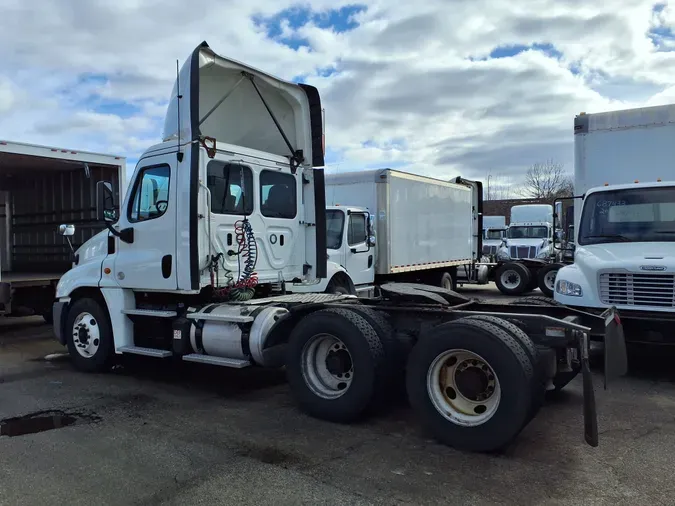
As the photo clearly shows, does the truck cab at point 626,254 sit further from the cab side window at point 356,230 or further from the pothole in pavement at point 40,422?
the pothole in pavement at point 40,422

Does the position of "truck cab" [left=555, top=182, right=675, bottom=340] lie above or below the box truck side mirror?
below

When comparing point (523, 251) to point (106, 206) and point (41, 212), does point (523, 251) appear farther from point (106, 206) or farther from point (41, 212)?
point (106, 206)

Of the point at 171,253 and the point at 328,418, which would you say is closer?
the point at 328,418

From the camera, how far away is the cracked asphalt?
3.86 metres

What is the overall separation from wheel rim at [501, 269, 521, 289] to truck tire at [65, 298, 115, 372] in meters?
12.7

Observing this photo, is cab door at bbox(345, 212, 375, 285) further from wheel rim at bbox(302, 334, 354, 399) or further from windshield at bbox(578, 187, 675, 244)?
wheel rim at bbox(302, 334, 354, 399)

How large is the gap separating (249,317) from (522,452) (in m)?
3.03

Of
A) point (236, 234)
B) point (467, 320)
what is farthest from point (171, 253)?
point (467, 320)

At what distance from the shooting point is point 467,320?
470 cm

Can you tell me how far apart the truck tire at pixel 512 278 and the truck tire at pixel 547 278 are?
367 millimetres

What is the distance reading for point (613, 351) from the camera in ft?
15.5

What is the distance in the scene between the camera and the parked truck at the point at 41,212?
988 centimetres

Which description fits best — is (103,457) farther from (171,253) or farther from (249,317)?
(171,253)

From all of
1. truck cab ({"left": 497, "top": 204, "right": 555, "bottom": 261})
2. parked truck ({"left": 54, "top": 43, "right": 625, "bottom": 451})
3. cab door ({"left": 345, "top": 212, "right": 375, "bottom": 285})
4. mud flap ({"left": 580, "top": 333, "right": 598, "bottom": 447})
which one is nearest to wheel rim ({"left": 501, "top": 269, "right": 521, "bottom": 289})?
truck cab ({"left": 497, "top": 204, "right": 555, "bottom": 261})
